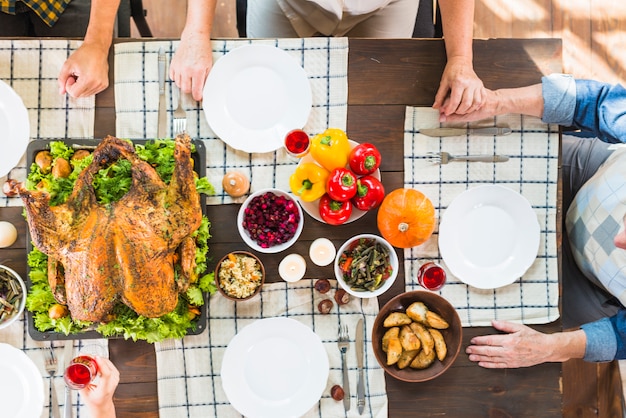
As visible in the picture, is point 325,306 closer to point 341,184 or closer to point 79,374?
point 341,184

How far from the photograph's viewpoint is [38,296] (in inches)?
55.6

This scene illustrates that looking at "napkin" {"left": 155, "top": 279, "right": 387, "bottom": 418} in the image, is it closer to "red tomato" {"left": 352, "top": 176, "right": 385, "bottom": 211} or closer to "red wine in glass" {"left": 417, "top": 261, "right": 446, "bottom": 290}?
"red wine in glass" {"left": 417, "top": 261, "right": 446, "bottom": 290}

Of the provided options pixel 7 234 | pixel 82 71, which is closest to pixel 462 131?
pixel 82 71

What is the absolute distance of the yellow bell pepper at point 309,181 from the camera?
4.57 feet

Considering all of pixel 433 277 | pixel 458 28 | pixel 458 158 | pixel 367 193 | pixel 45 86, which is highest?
pixel 458 28

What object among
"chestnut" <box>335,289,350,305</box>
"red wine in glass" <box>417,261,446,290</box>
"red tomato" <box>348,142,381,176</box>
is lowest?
"chestnut" <box>335,289,350,305</box>

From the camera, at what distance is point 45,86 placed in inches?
59.8

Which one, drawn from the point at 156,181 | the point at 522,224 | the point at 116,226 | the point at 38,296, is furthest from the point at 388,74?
the point at 38,296

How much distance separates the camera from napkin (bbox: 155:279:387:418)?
1520mm

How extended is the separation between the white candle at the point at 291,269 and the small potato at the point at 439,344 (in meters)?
0.41

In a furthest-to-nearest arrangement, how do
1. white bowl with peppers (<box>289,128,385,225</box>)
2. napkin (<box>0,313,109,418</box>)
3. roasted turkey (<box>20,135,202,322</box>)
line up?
1. napkin (<box>0,313,109,418</box>)
2. white bowl with peppers (<box>289,128,385,225</box>)
3. roasted turkey (<box>20,135,202,322</box>)

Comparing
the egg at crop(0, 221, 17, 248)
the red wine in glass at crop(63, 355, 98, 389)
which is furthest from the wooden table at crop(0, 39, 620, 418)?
the egg at crop(0, 221, 17, 248)

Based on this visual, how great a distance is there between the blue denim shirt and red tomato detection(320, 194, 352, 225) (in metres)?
0.66

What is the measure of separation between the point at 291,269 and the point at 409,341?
39 centimetres
